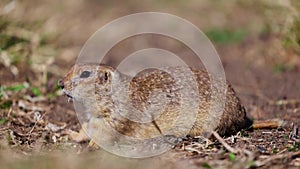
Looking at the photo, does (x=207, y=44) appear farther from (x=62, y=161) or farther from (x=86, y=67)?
(x=62, y=161)

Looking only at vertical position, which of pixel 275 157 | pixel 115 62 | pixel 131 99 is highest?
pixel 115 62

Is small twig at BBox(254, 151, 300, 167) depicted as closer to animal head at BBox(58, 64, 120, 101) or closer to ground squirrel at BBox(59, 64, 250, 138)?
ground squirrel at BBox(59, 64, 250, 138)

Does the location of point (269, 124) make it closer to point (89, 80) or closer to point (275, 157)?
point (275, 157)

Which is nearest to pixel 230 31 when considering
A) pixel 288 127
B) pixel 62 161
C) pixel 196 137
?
pixel 288 127

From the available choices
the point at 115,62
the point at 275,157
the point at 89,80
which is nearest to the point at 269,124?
the point at 275,157

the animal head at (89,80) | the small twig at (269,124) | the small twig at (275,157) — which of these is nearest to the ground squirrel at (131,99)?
the animal head at (89,80)

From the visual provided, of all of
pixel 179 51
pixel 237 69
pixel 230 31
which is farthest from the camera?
pixel 230 31
